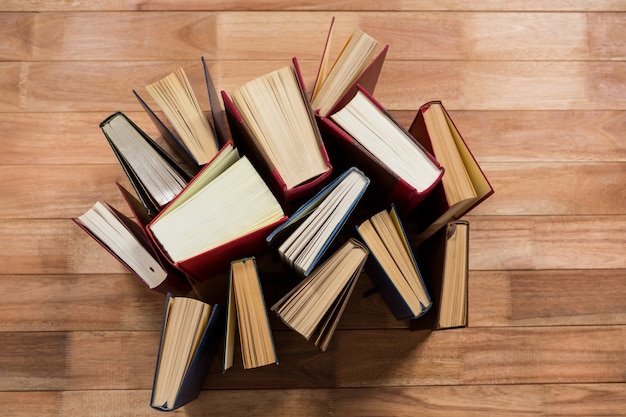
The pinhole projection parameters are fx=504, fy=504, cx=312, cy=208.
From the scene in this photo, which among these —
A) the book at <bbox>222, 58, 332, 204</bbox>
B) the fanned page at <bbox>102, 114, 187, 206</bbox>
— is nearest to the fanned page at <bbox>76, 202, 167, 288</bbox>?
the fanned page at <bbox>102, 114, 187, 206</bbox>

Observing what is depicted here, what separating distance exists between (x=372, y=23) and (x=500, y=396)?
1.08 meters

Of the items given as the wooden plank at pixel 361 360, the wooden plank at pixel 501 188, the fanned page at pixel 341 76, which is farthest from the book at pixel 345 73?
the wooden plank at pixel 361 360

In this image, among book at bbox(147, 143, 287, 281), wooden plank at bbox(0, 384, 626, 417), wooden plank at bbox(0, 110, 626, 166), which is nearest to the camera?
book at bbox(147, 143, 287, 281)

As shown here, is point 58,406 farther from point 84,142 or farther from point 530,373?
point 530,373

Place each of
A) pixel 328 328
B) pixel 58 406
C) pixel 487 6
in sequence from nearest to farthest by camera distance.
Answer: pixel 328 328
pixel 58 406
pixel 487 6

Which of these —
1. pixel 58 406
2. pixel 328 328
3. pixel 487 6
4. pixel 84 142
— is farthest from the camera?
pixel 487 6

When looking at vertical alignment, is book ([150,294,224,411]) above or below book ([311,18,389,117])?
below

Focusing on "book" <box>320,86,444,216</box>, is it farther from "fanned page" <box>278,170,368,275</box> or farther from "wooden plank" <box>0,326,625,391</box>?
"wooden plank" <box>0,326,625,391</box>

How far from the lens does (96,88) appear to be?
4.61 feet

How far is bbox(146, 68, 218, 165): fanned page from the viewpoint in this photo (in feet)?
3.80

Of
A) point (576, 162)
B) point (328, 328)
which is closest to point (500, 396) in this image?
point (328, 328)

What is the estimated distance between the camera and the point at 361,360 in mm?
1296

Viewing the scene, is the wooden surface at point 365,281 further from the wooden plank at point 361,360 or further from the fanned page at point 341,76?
the fanned page at point 341,76

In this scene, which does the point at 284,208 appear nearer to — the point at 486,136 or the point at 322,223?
the point at 322,223
